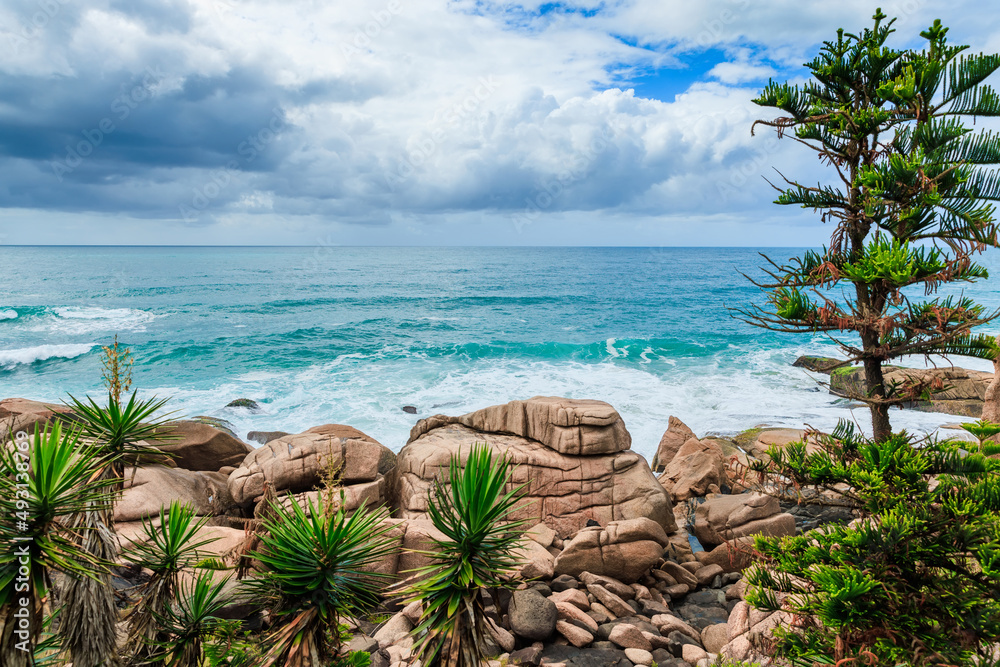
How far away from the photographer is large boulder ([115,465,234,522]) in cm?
1034

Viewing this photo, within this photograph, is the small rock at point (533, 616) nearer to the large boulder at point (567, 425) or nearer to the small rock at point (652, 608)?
the small rock at point (652, 608)

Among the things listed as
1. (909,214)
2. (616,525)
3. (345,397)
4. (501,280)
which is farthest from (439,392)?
(501,280)

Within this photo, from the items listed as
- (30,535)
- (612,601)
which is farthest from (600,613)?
(30,535)

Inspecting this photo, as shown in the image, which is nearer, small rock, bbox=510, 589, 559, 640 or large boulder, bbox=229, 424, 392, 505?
small rock, bbox=510, 589, 559, 640

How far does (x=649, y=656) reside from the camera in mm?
7219

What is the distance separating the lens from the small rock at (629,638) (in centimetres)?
754

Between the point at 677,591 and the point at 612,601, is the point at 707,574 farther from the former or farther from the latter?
the point at 612,601

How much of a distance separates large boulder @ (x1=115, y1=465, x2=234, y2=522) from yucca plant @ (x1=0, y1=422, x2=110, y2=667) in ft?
22.8

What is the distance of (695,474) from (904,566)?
10.6 metres

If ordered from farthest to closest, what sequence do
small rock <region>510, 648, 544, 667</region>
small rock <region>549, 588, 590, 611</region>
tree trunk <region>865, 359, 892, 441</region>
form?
small rock <region>549, 588, 590, 611</region>
small rock <region>510, 648, 544, 667</region>
tree trunk <region>865, 359, 892, 441</region>

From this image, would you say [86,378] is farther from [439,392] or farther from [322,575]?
[322,575]

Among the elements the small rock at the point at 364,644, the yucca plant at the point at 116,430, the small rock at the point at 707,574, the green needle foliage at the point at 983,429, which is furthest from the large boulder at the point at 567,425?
the yucca plant at the point at 116,430

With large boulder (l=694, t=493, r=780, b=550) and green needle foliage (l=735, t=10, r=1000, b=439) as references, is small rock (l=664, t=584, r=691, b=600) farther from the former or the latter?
green needle foliage (l=735, t=10, r=1000, b=439)

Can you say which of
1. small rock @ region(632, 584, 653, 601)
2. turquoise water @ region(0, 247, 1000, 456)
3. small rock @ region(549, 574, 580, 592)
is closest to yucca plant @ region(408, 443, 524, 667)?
small rock @ region(549, 574, 580, 592)
